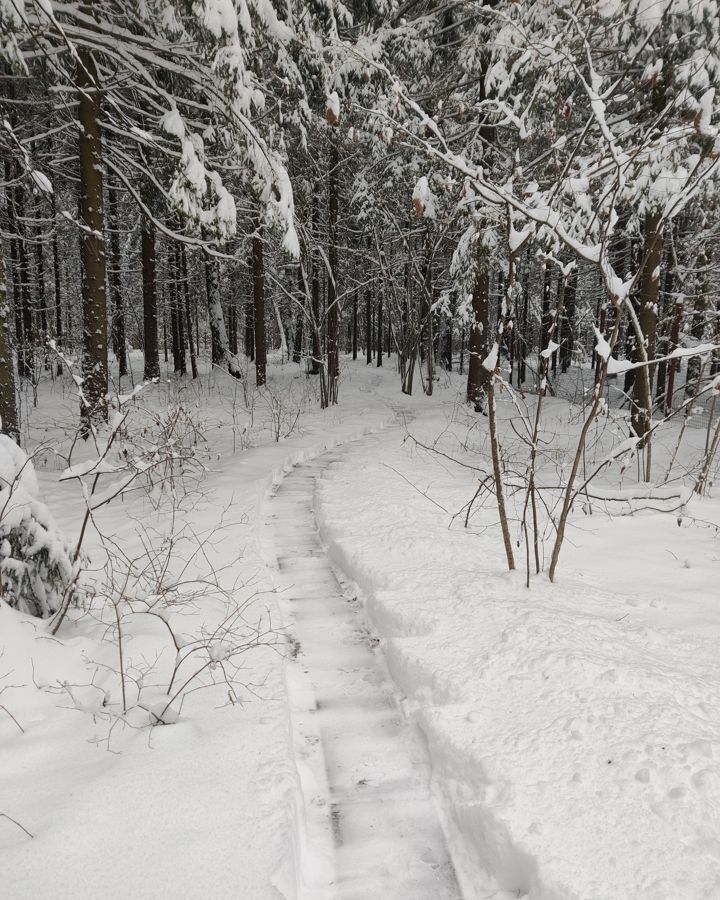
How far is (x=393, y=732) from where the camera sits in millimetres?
2541

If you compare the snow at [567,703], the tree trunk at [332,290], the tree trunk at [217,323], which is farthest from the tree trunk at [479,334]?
the tree trunk at [217,323]

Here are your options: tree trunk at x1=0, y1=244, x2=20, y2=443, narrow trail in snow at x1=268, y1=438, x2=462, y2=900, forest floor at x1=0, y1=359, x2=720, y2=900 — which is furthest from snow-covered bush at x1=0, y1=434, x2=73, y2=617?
tree trunk at x1=0, y1=244, x2=20, y2=443

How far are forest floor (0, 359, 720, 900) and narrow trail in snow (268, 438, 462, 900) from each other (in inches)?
0.5

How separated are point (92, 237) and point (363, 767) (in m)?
7.39

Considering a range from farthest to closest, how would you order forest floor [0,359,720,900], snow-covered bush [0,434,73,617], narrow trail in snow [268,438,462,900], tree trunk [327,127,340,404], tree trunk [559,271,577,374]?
tree trunk [327,127,340,404] → tree trunk [559,271,577,374] → snow-covered bush [0,434,73,617] → narrow trail in snow [268,438,462,900] → forest floor [0,359,720,900]

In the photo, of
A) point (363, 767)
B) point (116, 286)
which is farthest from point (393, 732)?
point (116, 286)

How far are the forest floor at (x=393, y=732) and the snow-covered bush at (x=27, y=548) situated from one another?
23 cm

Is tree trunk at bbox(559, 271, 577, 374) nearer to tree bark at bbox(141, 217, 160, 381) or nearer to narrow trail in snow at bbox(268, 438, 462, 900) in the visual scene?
narrow trail in snow at bbox(268, 438, 462, 900)

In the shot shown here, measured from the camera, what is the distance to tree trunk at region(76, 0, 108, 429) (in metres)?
7.00

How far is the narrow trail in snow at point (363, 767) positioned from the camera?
6.05ft

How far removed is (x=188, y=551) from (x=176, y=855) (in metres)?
2.98

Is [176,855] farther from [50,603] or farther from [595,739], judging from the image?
[50,603]

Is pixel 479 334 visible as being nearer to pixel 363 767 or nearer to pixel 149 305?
pixel 149 305

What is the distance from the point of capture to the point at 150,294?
14.5m
